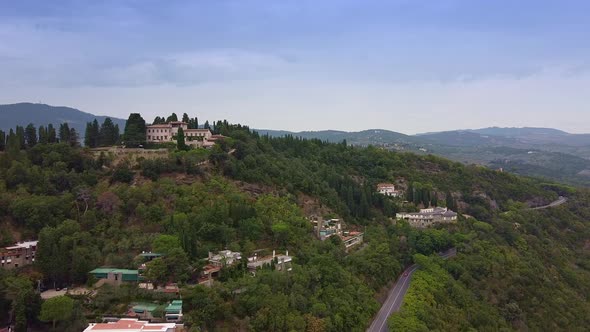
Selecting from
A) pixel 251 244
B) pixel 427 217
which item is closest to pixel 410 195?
pixel 427 217

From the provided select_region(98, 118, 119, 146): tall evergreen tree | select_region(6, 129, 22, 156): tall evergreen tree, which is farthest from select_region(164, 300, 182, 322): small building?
select_region(98, 118, 119, 146): tall evergreen tree

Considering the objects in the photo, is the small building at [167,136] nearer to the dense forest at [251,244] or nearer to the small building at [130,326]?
the dense forest at [251,244]

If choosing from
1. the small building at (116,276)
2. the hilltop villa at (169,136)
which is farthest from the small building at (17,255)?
the hilltop villa at (169,136)

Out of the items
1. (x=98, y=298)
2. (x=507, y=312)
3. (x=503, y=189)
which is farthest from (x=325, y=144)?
(x=98, y=298)

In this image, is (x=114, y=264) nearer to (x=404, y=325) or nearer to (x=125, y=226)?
(x=125, y=226)

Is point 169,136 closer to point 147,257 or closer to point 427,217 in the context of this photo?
point 147,257

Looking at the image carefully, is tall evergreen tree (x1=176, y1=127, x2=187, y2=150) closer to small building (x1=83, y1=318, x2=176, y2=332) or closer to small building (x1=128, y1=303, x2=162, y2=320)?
small building (x1=128, y1=303, x2=162, y2=320)
